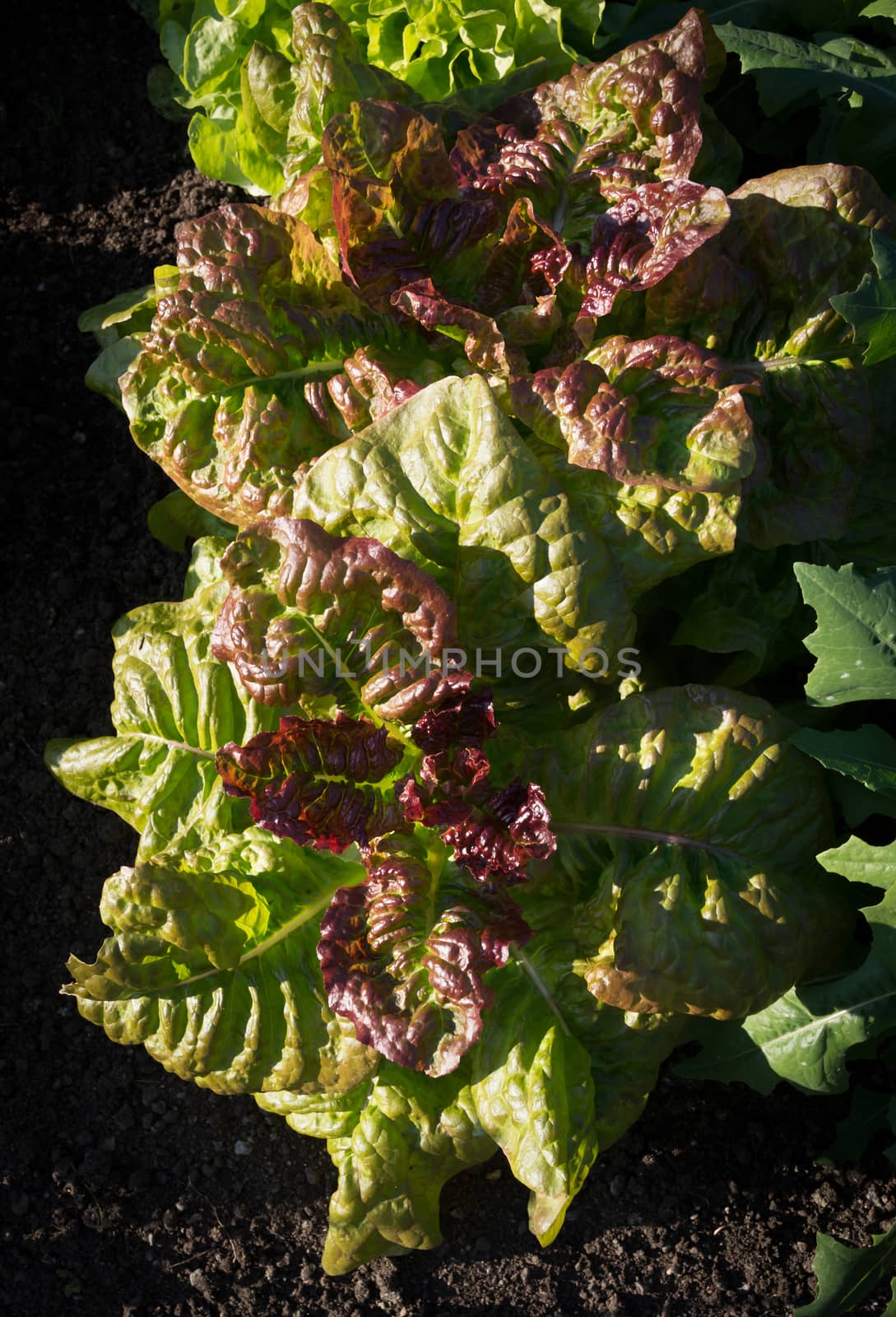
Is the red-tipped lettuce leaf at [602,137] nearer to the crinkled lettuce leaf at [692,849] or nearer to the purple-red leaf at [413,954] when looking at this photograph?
the crinkled lettuce leaf at [692,849]

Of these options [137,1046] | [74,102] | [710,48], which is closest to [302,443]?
[710,48]

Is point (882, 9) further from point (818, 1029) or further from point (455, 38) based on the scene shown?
point (818, 1029)

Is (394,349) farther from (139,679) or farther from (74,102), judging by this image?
(74,102)

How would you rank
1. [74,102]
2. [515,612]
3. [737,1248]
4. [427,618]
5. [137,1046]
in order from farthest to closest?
1. [74,102]
2. [137,1046]
3. [737,1248]
4. [515,612]
5. [427,618]

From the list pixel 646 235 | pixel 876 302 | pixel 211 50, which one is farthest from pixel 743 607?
pixel 211 50

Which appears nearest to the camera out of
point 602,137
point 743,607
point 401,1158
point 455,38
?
point 401,1158
